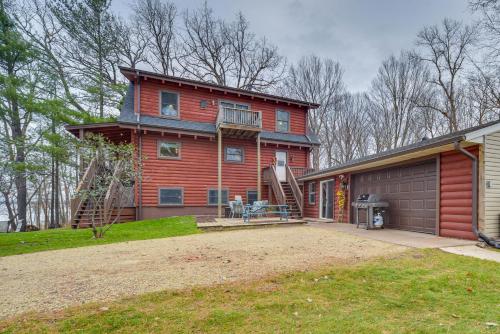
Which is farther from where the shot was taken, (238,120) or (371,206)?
(238,120)

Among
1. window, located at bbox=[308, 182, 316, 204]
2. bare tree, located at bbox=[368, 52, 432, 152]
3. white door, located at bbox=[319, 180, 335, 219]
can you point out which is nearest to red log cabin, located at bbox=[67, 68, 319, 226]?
window, located at bbox=[308, 182, 316, 204]

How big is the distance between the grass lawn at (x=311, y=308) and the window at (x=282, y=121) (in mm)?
12830

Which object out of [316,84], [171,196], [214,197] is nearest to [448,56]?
[316,84]

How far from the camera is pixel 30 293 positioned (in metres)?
3.28

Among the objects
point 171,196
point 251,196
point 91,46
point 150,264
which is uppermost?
point 91,46

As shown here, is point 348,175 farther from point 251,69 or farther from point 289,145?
point 251,69

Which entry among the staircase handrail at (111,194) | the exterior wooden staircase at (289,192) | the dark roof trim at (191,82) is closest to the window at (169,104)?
the dark roof trim at (191,82)

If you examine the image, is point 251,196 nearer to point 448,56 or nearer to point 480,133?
point 480,133

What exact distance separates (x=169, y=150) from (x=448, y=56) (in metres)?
19.5

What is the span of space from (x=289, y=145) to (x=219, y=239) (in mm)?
9660

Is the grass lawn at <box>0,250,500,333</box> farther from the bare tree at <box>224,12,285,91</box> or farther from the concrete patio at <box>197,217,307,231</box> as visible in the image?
the bare tree at <box>224,12,285,91</box>

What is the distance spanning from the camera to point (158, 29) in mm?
20125

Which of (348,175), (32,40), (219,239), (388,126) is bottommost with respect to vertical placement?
(219,239)

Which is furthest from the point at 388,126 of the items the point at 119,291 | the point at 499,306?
the point at 119,291
